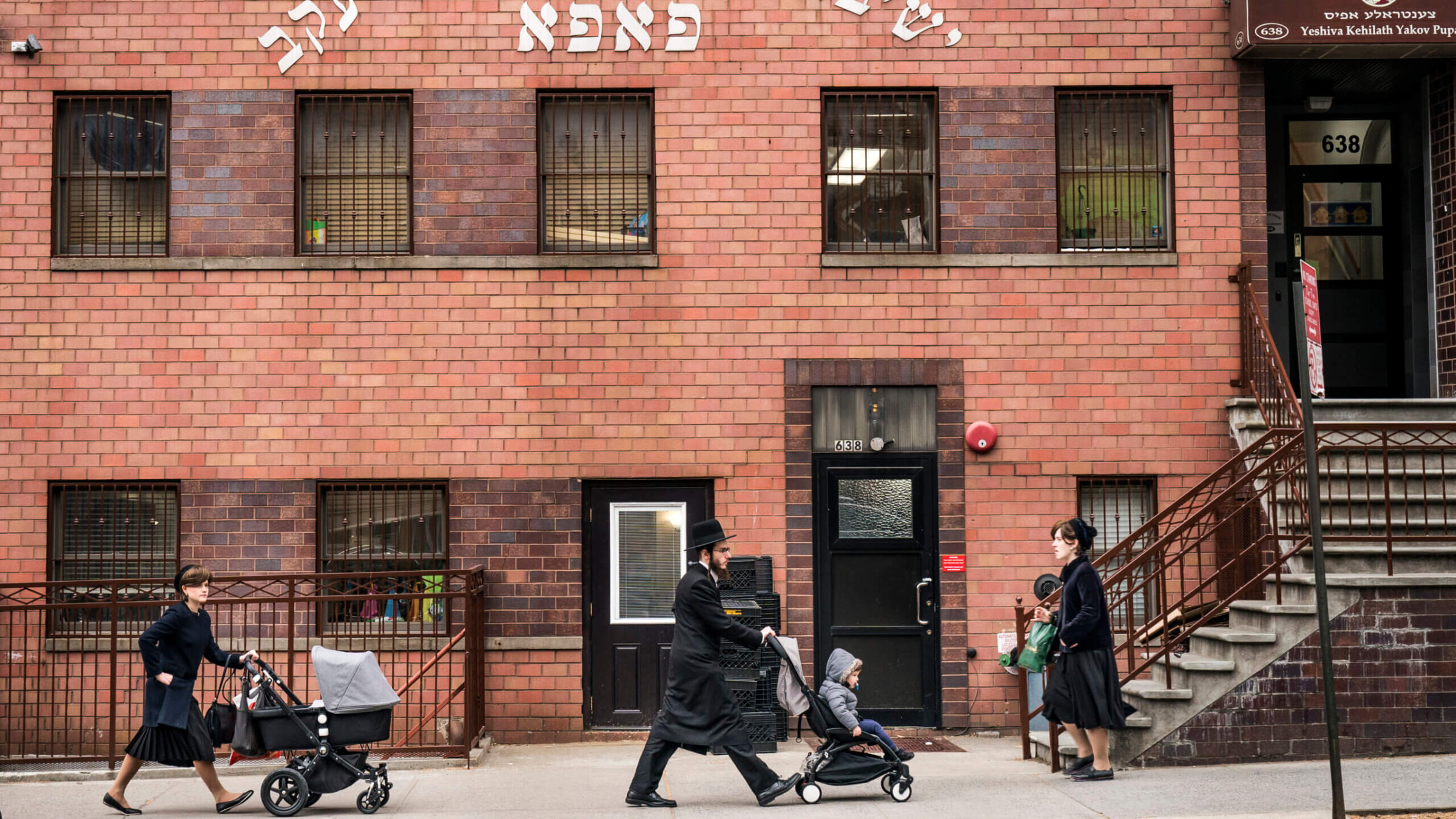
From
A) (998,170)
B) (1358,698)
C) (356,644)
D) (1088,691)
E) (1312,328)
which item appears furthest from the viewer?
(998,170)

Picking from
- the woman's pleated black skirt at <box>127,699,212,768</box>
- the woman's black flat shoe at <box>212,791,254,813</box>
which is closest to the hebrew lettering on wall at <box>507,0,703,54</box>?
the woman's pleated black skirt at <box>127,699,212,768</box>

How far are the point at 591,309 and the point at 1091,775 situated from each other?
232 inches

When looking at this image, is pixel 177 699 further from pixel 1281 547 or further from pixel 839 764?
pixel 1281 547

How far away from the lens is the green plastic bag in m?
9.48

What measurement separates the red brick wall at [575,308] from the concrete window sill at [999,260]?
0.10m

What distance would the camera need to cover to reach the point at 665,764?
357 inches

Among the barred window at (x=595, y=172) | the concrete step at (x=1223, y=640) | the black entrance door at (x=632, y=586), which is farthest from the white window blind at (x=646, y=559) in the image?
the concrete step at (x=1223, y=640)

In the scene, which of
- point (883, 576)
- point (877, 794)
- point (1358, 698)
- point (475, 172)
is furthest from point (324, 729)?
point (1358, 698)

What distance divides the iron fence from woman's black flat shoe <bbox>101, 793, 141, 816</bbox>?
210 cm

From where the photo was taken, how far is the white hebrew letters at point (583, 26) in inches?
487

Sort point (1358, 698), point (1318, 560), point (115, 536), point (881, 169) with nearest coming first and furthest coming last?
point (1318, 560)
point (1358, 698)
point (115, 536)
point (881, 169)

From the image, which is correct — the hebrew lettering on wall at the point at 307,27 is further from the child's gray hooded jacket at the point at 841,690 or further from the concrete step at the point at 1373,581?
the concrete step at the point at 1373,581

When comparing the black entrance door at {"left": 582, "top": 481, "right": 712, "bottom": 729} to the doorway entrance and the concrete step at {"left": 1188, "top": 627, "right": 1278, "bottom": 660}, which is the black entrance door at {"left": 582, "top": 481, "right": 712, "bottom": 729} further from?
the doorway entrance

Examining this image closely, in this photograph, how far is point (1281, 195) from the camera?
45.5 ft
